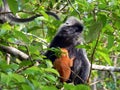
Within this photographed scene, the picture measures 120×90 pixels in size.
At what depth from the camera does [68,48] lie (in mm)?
3699

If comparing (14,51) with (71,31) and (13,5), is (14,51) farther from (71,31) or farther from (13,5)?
(71,31)

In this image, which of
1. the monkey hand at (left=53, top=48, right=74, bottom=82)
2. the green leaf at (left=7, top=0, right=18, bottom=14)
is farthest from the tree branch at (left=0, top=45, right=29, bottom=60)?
the monkey hand at (left=53, top=48, right=74, bottom=82)

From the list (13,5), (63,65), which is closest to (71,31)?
(63,65)

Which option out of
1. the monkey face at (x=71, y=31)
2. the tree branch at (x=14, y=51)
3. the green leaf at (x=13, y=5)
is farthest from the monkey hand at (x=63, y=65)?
the green leaf at (x=13, y=5)

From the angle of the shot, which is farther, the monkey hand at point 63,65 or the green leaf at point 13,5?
the monkey hand at point 63,65

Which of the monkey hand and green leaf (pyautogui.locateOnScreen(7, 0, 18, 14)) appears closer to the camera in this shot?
green leaf (pyautogui.locateOnScreen(7, 0, 18, 14))

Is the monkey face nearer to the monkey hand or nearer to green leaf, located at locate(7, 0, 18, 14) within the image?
the monkey hand

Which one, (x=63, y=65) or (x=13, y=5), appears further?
(x=63, y=65)

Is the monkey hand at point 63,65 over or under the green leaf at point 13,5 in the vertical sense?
under

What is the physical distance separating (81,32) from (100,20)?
7.28 feet

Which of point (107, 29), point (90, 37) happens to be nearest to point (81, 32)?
point (107, 29)

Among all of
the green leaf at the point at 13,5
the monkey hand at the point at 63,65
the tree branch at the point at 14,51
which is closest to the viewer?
the green leaf at the point at 13,5

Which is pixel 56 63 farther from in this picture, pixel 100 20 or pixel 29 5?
pixel 100 20

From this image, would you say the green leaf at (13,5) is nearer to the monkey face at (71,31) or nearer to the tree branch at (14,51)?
the tree branch at (14,51)
